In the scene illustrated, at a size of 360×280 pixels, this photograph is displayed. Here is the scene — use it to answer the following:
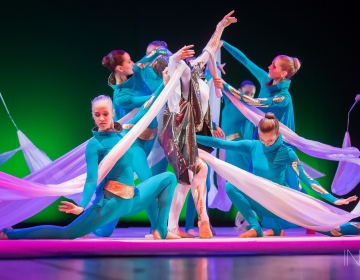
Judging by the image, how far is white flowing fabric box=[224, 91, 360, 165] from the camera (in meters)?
3.89

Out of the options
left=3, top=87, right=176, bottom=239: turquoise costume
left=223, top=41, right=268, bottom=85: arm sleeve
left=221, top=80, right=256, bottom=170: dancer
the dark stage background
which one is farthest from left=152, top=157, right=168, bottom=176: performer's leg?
the dark stage background

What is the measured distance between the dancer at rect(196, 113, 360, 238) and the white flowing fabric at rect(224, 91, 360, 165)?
356 millimetres

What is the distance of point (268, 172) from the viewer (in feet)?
11.6

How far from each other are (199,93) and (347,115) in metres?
2.52

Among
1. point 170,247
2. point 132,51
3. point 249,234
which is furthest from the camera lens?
point 132,51

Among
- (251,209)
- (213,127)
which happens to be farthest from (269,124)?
(251,209)

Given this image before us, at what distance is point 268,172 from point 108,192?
3.67ft

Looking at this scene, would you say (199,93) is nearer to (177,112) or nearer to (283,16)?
(177,112)

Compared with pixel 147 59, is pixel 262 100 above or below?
below

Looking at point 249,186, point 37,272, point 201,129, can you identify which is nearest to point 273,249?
point 249,186

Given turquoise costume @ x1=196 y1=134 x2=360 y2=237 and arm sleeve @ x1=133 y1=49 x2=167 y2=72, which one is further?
arm sleeve @ x1=133 y1=49 x2=167 y2=72

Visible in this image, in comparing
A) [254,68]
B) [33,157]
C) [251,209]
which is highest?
[254,68]

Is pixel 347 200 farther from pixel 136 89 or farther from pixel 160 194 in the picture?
pixel 136 89

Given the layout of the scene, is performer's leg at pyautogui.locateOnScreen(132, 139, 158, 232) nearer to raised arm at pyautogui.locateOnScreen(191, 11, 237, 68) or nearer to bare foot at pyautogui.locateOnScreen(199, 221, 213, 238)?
bare foot at pyautogui.locateOnScreen(199, 221, 213, 238)
